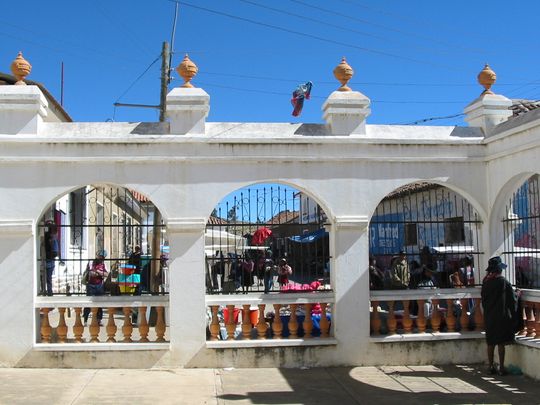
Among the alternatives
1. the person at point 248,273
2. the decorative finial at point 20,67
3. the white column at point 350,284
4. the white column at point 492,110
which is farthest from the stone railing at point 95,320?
the white column at point 492,110

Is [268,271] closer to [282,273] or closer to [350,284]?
[282,273]

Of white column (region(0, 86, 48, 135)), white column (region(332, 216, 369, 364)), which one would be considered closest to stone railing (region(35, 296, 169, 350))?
white column (region(0, 86, 48, 135))

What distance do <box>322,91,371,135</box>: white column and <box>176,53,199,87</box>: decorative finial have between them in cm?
191

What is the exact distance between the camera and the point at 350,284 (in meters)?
8.55

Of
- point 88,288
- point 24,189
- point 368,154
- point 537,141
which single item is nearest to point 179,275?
point 24,189

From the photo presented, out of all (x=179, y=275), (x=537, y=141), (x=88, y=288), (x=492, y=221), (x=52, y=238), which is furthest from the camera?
(x=88, y=288)

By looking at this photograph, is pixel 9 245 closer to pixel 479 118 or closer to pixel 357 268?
pixel 357 268

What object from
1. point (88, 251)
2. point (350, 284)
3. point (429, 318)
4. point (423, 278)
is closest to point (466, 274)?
point (429, 318)

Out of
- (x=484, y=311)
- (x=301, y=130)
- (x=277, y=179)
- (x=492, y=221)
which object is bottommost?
(x=484, y=311)

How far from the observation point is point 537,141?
7699 mm

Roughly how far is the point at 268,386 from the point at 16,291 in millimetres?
3477

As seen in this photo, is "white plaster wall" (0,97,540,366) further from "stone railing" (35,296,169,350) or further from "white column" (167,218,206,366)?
"stone railing" (35,296,169,350)

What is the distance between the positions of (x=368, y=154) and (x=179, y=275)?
310 centimetres

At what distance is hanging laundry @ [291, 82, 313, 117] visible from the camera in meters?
9.42
